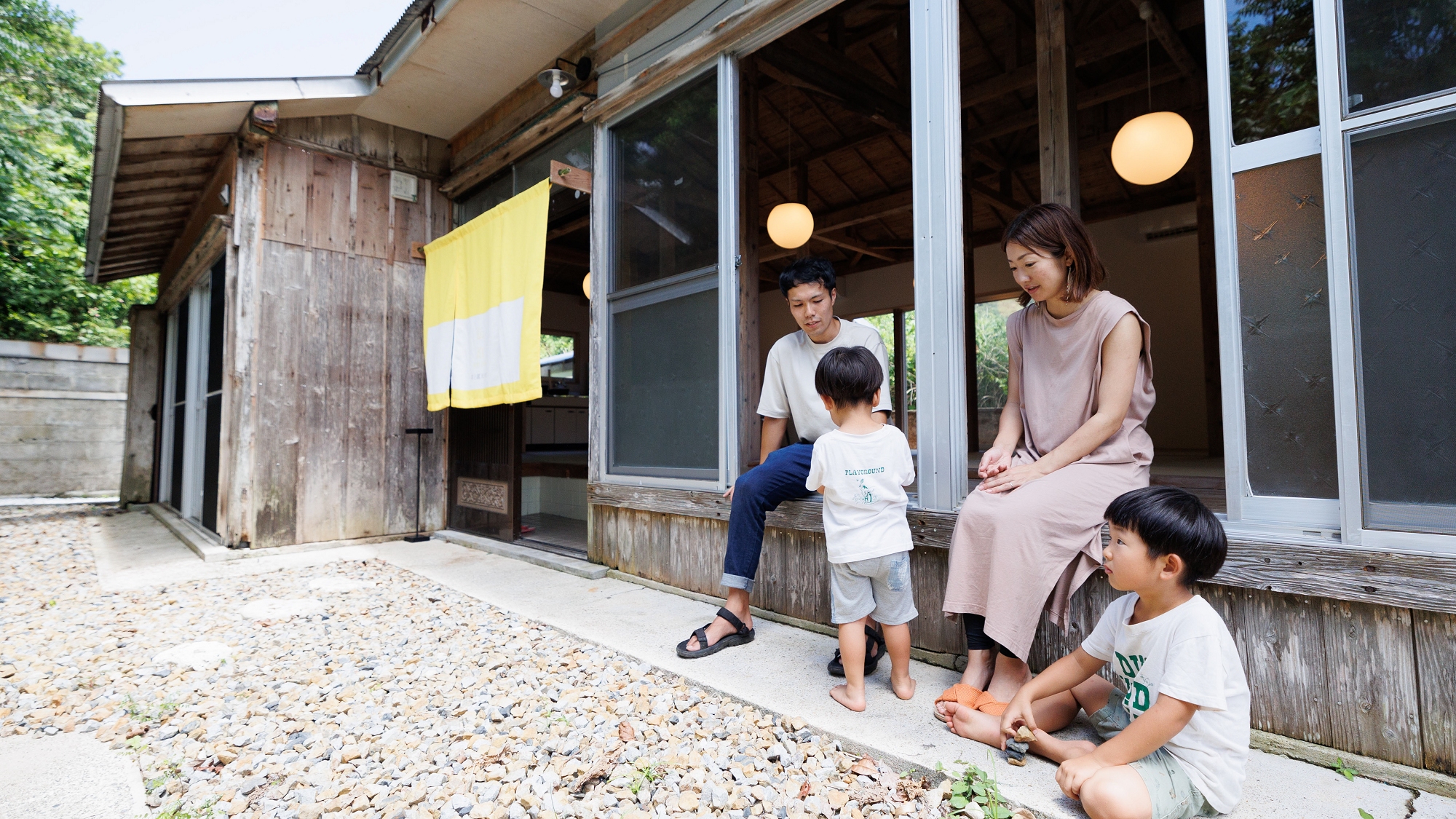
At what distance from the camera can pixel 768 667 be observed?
6.93 ft

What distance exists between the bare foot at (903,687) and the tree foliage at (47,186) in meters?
12.5

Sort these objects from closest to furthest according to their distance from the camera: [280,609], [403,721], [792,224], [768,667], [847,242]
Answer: [403,721] < [768,667] < [280,609] < [792,224] < [847,242]

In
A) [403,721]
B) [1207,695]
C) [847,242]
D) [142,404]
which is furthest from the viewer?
[847,242]

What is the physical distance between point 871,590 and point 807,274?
1111mm

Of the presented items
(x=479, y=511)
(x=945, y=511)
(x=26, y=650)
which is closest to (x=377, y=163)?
(x=479, y=511)

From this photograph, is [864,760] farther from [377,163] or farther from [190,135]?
[190,135]

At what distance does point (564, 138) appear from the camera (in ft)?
12.9

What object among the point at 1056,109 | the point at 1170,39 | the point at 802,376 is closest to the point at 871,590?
the point at 802,376

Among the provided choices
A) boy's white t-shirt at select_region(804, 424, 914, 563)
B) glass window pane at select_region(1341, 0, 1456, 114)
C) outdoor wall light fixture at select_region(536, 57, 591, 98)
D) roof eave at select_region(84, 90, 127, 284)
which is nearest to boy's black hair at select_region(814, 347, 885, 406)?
boy's white t-shirt at select_region(804, 424, 914, 563)

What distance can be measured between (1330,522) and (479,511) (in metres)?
4.49

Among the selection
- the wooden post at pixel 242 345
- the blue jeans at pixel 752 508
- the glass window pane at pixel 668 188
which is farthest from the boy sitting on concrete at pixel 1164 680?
the wooden post at pixel 242 345

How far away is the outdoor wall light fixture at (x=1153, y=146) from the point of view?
3.39 m

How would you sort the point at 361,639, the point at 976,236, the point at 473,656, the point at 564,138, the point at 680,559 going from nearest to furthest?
the point at 473,656 < the point at 361,639 < the point at 680,559 < the point at 564,138 < the point at 976,236

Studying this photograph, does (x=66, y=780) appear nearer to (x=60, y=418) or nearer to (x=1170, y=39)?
(x=1170, y=39)
